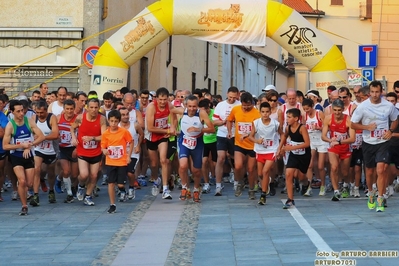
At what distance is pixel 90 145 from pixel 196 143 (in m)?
1.73

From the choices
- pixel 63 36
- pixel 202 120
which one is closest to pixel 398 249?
pixel 202 120

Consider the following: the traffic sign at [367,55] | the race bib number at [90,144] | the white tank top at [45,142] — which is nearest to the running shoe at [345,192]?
the race bib number at [90,144]

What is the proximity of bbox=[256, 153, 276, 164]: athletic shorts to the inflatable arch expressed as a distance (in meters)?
6.26

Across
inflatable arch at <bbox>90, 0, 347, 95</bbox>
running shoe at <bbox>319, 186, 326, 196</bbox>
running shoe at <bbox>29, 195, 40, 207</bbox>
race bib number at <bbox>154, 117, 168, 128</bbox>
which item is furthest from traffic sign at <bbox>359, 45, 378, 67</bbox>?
running shoe at <bbox>29, 195, 40, 207</bbox>

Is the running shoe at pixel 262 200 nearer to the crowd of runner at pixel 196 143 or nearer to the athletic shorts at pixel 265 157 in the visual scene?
the crowd of runner at pixel 196 143

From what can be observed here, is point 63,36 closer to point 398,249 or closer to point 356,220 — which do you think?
point 356,220

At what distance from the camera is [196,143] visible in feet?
50.4

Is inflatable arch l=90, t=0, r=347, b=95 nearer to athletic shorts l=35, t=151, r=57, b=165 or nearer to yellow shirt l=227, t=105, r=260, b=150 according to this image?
yellow shirt l=227, t=105, r=260, b=150

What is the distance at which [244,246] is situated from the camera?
10.1 m

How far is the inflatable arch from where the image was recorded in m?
21.0

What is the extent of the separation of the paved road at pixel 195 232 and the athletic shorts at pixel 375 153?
703mm

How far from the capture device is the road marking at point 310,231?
9754mm

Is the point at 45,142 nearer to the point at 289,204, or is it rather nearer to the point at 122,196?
the point at 122,196

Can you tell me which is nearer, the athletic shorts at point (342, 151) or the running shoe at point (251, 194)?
the running shoe at point (251, 194)
